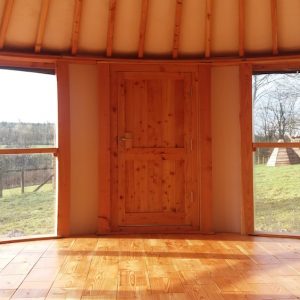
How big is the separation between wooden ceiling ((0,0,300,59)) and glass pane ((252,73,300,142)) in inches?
13.0

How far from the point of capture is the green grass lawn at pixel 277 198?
4.64m

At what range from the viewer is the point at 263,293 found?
2807 millimetres

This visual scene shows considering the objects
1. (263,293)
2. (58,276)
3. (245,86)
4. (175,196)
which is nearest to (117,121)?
(175,196)

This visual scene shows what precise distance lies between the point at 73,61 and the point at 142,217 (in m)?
1.98

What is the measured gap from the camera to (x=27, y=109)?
14.9ft

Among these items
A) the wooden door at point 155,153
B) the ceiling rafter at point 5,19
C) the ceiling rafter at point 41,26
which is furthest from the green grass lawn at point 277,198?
the ceiling rafter at point 5,19

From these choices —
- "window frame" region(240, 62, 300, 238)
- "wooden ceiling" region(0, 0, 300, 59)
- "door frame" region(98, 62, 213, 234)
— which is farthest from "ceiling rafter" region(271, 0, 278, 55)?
"door frame" region(98, 62, 213, 234)

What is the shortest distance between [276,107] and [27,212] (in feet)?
10.3

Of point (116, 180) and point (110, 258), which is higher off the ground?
point (116, 180)

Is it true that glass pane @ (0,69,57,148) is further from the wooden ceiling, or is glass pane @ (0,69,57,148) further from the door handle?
the door handle

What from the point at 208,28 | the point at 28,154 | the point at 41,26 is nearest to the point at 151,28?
the point at 208,28

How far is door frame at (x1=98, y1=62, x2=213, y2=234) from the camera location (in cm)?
463

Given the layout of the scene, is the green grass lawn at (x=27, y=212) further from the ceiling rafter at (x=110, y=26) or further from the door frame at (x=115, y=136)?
the ceiling rafter at (x=110, y=26)

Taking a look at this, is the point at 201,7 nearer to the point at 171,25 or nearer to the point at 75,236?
the point at 171,25
